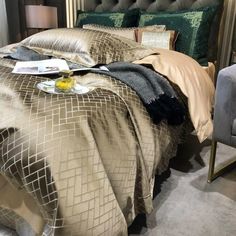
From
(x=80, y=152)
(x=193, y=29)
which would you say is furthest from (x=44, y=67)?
(x=193, y=29)

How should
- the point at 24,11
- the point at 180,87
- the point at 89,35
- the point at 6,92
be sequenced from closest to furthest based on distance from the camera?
1. the point at 6,92
2. the point at 180,87
3. the point at 89,35
4. the point at 24,11

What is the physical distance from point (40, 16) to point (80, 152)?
2.50 meters

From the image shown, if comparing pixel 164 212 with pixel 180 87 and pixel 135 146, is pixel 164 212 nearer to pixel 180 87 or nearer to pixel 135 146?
pixel 135 146

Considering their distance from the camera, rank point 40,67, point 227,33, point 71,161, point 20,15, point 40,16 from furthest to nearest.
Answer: point 20,15 < point 40,16 < point 227,33 < point 40,67 < point 71,161

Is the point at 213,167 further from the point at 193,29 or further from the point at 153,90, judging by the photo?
the point at 193,29

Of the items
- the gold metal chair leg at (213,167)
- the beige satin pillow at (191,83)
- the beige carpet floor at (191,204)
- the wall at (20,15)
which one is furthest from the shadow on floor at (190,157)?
the wall at (20,15)

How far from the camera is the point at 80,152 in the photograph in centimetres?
102

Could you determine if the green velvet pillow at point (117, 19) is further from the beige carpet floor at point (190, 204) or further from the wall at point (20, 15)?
the beige carpet floor at point (190, 204)

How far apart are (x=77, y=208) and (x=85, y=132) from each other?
26 centimetres

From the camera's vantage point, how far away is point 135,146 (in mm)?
1273

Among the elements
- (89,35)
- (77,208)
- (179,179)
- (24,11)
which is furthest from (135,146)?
(24,11)

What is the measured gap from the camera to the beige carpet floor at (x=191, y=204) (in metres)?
1.39

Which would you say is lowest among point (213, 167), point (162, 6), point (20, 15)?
point (213, 167)

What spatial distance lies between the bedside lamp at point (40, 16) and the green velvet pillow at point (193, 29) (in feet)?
4.46
